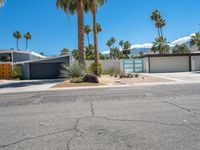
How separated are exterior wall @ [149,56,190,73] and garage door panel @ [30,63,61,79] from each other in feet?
51.2

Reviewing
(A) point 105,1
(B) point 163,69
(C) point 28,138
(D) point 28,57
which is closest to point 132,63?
(B) point 163,69

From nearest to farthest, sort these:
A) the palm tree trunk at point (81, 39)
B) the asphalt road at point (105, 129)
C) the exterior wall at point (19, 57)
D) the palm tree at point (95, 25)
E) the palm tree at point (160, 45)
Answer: the asphalt road at point (105, 129) < the palm tree trunk at point (81, 39) < the palm tree at point (95, 25) < the exterior wall at point (19, 57) < the palm tree at point (160, 45)

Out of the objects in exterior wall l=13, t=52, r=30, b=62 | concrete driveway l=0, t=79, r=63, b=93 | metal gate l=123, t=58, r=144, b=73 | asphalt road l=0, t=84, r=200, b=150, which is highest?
exterior wall l=13, t=52, r=30, b=62

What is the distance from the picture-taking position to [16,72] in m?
35.8

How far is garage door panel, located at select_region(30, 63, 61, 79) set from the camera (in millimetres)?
35362

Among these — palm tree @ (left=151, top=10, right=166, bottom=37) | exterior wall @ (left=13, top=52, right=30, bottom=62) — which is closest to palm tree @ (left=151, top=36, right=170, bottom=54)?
palm tree @ (left=151, top=10, right=166, bottom=37)

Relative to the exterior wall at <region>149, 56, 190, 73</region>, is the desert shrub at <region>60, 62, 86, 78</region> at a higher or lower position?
lower

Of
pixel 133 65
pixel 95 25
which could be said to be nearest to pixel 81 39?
Answer: pixel 95 25

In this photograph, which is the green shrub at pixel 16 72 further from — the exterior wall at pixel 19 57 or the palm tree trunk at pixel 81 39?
the palm tree trunk at pixel 81 39

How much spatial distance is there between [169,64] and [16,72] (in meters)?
23.9

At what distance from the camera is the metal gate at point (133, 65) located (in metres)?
41.3

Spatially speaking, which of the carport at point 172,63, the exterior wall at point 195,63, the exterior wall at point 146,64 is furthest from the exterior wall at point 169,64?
the exterior wall at point 195,63

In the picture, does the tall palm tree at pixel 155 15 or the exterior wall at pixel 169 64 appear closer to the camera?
the exterior wall at pixel 169 64

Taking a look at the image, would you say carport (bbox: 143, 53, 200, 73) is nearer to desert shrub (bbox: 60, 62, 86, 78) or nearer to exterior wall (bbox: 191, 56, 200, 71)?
exterior wall (bbox: 191, 56, 200, 71)
